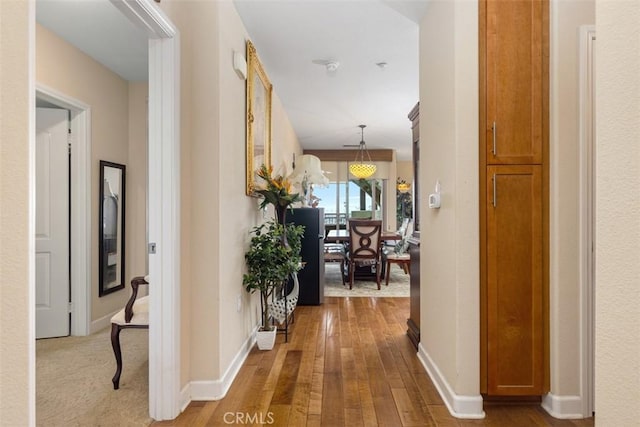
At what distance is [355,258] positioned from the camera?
215 inches

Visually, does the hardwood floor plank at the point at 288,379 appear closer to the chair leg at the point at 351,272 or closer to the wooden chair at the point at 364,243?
the chair leg at the point at 351,272

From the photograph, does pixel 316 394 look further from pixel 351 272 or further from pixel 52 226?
pixel 351 272

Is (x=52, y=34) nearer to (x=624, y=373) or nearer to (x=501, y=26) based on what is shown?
(x=501, y=26)

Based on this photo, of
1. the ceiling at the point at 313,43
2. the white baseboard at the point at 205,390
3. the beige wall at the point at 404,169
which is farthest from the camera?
the beige wall at the point at 404,169

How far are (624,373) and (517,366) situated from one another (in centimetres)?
131

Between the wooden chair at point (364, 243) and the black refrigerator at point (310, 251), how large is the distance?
3.44 feet

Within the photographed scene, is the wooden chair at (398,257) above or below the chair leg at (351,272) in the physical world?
above

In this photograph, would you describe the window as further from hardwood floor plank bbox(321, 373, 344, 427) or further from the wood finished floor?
hardwood floor plank bbox(321, 373, 344, 427)

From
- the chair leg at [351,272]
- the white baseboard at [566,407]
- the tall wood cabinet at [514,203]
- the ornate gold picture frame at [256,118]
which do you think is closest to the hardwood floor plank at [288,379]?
the tall wood cabinet at [514,203]

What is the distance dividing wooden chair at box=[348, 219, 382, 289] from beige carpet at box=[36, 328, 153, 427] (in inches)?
120

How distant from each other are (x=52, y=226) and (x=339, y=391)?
294cm

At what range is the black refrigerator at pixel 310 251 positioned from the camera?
4.38m

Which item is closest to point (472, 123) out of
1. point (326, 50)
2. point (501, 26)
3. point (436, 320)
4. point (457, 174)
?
point (457, 174)

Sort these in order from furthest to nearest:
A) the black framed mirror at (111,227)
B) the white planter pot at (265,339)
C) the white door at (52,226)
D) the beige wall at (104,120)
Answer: the black framed mirror at (111,227)
the white door at (52,226)
the beige wall at (104,120)
the white planter pot at (265,339)
